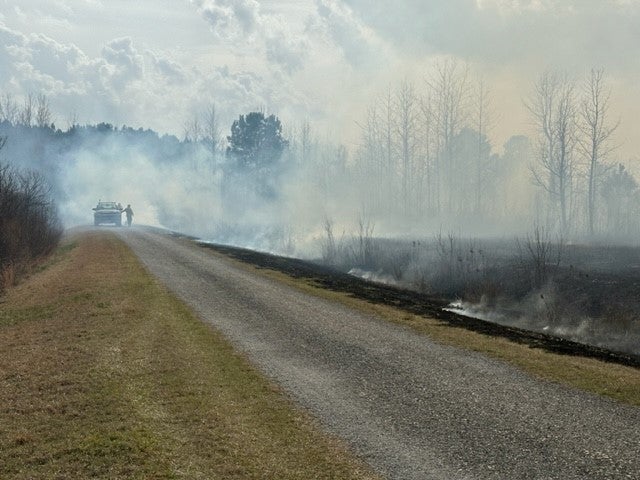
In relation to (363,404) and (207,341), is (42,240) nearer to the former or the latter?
(207,341)

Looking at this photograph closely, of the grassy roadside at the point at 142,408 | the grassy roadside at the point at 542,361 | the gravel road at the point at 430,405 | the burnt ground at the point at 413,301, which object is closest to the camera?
the grassy roadside at the point at 142,408

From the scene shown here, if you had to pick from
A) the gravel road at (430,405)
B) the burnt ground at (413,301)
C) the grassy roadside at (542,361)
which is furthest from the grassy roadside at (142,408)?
the burnt ground at (413,301)

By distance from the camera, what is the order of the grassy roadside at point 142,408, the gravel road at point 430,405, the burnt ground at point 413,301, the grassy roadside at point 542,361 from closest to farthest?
the grassy roadside at point 142,408 → the gravel road at point 430,405 → the grassy roadside at point 542,361 → the burnt ground at point 413,301

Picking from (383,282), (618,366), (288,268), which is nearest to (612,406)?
(618,366)

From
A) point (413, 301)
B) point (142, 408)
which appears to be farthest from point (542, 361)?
point (413, 301)

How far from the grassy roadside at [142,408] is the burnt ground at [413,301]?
764cm

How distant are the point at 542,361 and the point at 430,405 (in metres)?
4.41

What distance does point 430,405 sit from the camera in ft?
33.1

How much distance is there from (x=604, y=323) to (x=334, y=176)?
85010mm

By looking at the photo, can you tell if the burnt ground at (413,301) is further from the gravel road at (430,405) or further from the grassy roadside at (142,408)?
the grassy roadside at (142,408)

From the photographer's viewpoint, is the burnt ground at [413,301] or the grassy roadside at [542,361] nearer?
the grassy roadside at [542,361]

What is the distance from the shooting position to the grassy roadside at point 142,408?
296 inches

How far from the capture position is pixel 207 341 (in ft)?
49.0

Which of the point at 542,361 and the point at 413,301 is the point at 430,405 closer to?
the point at 542,361
